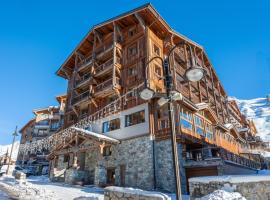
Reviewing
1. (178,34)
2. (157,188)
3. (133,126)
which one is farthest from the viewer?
(178,34)

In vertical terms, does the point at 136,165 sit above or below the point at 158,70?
below

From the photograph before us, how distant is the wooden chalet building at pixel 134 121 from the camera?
1789 centimetres

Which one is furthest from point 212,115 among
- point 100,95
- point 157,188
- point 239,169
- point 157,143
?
point 100,95

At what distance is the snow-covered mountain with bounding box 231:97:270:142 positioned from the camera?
3373 inches

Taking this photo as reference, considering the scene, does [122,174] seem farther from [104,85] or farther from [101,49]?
[101,49]

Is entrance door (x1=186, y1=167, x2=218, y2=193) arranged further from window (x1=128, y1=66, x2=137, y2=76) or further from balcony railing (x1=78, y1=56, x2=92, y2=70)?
balcony railing (x1=78, y1=56, x2=92, y2=70)

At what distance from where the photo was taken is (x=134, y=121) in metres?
21.3

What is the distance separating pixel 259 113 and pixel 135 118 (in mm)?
111396

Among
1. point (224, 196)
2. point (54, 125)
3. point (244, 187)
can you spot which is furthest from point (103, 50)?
point (54, 125)

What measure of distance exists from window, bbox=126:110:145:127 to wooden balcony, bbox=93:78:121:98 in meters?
3.66

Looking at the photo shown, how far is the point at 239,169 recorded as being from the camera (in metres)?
19.3

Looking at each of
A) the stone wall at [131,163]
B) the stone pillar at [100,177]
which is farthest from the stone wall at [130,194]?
the stone pillar at [100,177]

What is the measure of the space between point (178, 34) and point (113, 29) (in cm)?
873

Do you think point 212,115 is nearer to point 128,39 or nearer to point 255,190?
point 128,39
